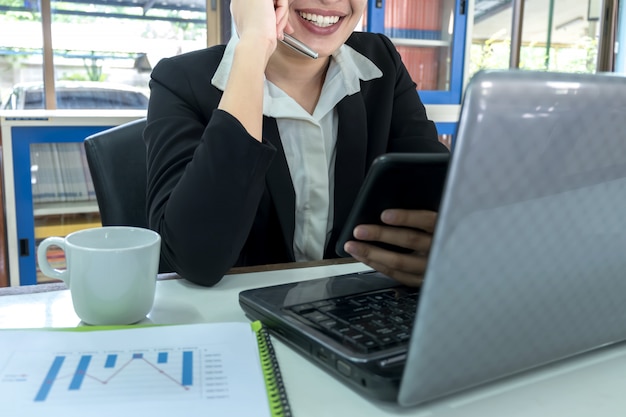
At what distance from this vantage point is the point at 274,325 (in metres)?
0.55

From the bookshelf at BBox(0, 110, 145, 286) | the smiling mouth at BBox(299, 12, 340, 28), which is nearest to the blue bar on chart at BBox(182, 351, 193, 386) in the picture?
the smiling mouth at BBox(299, 12, 340, 28)

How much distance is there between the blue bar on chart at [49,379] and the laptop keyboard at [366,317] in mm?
201

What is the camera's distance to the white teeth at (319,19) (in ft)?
3.38

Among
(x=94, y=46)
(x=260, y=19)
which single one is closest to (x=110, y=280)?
(x=260, y=19)

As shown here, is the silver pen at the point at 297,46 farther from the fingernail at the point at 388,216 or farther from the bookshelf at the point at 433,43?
the bookshelf at the point at 433,43

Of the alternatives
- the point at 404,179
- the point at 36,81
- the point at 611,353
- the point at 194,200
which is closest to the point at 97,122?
the point at 36,81

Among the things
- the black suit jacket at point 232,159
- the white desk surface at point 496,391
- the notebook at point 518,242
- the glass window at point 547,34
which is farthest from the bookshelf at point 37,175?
the glass window at point 547,34

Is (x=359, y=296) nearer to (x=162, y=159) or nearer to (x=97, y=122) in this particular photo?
(x=162, y=159)

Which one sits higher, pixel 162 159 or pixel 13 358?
pixel 162 159

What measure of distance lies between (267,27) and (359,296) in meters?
0.46

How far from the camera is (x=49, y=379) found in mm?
435

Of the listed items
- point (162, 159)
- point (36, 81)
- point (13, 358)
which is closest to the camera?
point (13, 358)

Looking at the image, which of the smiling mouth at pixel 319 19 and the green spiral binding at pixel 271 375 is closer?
the green spiral binding at pixel 271 375

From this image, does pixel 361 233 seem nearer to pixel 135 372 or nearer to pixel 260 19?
pixel 135 372
